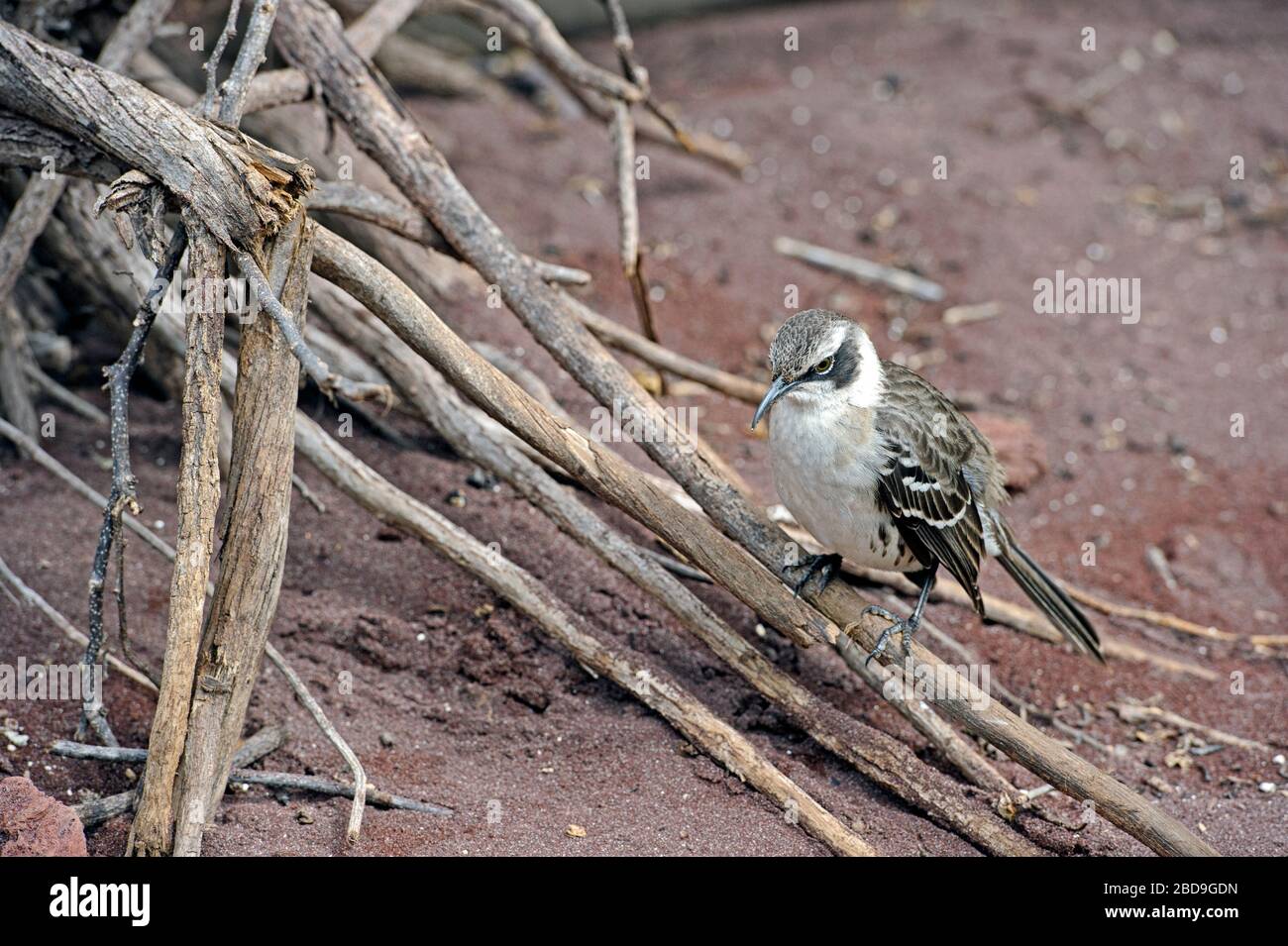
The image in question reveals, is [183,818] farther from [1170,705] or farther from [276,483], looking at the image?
[1170,705]

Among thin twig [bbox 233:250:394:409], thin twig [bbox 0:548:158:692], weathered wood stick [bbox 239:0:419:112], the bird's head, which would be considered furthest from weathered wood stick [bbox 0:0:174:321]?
the bird's head

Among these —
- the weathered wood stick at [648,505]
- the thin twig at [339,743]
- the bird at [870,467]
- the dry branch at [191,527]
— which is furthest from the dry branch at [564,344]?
the thin twig at [339,743]

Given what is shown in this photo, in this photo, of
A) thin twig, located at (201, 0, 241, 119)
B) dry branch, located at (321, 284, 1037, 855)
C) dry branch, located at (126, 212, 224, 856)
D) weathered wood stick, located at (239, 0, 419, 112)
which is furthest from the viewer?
weathered wood stick, located at (239, 0, 419, 112)

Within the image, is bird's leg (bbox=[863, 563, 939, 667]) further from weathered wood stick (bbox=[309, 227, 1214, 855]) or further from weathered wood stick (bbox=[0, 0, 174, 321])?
weathered wood stick (bbox=[0, 0, 174, 321])

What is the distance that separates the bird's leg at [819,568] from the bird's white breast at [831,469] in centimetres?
14

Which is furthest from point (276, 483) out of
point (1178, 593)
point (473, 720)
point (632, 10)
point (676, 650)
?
point (632, 10)

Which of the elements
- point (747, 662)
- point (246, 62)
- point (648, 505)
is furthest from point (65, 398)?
point (747, 662)

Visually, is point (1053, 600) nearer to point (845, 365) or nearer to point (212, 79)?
point (845, 365)

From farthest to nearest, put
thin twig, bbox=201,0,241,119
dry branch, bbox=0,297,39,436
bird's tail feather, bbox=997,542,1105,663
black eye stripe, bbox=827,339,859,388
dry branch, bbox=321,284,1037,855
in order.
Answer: dry branch, bbox=0,297,39,436 < bird's tail feather, bbox=997,542,1105,663 < black eye stripe, bbox=827,339,859,388 < dry branch, bbox=321,284,1037,855 < thin twig, bbox=201,0,241,119

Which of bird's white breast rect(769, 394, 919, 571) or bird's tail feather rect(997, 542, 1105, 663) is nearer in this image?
bird's white breast rect(769, 394, 919, 571)

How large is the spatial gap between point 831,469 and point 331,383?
85.0 inches

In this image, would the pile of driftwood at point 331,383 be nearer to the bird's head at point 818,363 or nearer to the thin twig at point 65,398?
the thin twig at point 65,398

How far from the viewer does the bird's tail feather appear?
5113 mm

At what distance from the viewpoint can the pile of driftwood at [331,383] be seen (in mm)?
3881
